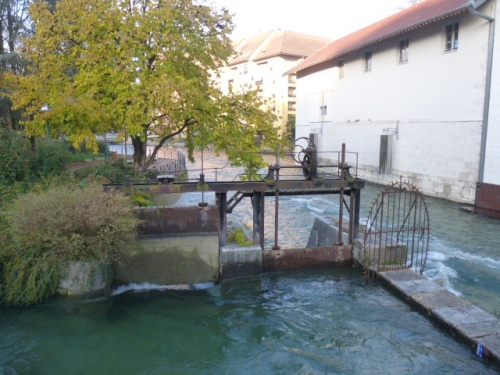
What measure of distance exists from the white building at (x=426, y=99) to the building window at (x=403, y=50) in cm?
3

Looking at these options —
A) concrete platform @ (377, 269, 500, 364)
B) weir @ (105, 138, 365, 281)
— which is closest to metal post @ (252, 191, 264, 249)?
weir @ (105, 138, 365, 281)

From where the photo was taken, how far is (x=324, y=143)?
3080cm

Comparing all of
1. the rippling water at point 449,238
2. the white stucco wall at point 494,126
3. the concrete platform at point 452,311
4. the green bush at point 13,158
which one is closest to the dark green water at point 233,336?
the concrete platform at point 452,311

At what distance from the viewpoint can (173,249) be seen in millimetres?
8797

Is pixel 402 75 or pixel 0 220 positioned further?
pixel 402 75

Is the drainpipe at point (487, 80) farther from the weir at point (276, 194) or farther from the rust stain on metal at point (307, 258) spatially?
the rust stain on metal at point (307, 258)

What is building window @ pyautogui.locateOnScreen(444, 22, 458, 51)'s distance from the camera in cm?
1814

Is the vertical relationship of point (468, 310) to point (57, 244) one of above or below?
below

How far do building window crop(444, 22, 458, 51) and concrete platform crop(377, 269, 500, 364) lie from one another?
43.7 ft

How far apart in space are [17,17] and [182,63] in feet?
51.9

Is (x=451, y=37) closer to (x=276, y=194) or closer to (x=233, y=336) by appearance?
(x=276, y=194)

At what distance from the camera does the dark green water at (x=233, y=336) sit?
605 centimetres

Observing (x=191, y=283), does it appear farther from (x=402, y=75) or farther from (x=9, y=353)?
(x=402, y=75)

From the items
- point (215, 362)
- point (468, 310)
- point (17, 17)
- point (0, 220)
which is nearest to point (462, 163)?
point (468, 310)
